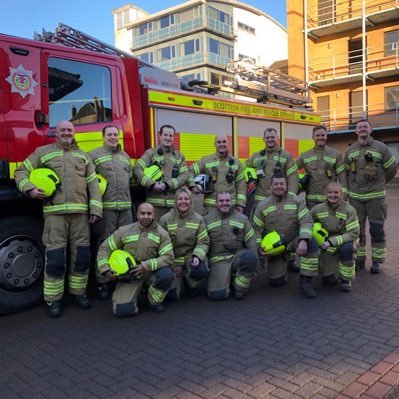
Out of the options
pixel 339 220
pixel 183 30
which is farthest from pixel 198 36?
pixel 339 220

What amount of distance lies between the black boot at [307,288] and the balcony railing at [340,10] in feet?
69.2

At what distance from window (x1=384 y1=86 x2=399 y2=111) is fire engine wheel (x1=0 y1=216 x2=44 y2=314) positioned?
21313 mm

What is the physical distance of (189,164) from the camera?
5.61 meters

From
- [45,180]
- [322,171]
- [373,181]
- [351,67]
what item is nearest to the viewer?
[45,180]

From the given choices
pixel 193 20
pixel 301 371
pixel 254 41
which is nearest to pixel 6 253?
pixel 301 371

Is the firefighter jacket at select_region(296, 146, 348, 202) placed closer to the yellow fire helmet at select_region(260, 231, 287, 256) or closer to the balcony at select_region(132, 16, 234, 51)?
the yellow fire helmet at select_region(260, 231, 287, 256)

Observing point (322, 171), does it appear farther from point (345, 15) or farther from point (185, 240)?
point (345, 15)

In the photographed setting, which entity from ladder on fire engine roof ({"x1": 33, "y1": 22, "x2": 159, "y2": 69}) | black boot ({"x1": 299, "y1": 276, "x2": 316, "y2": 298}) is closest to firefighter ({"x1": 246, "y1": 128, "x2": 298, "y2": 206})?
black boot ({"x1": 299, "y1": 276, "x2": 316, "y2": 298})

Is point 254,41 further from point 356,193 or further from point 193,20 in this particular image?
point 356,193

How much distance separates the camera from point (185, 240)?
446cm

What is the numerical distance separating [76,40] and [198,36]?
132ft

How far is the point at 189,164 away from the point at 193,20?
41.5m

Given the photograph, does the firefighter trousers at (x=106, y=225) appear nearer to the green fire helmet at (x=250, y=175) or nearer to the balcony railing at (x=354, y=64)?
the green fire helmet at (x=250, y=175)

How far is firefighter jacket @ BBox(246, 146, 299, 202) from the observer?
18.2 ft
